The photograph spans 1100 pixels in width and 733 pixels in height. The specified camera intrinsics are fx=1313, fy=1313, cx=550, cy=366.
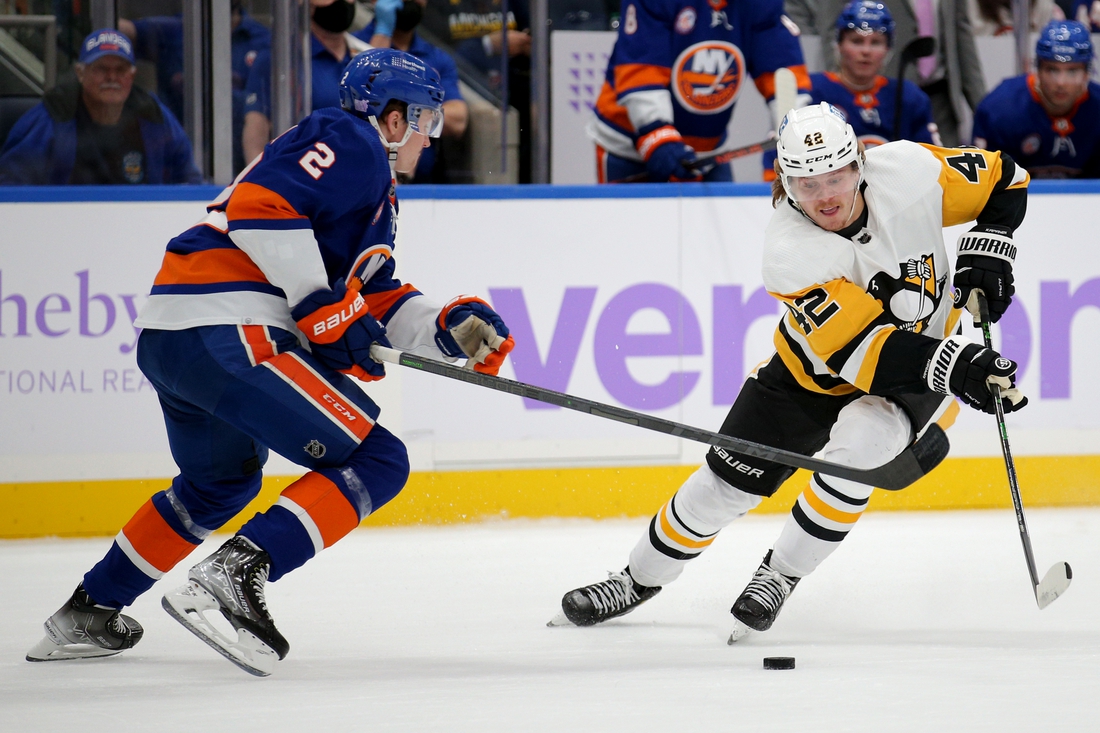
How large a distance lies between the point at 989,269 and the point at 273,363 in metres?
1.38

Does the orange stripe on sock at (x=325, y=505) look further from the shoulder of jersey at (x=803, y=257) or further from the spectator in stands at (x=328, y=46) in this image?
the spectator in stands at (x=328, y=46)

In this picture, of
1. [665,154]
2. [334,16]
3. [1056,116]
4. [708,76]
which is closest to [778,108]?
[708,76]

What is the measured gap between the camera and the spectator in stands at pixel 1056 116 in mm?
4371

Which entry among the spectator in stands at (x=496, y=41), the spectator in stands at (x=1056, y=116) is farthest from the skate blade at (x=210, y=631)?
the spectator in stands at (x=1056, y=116)

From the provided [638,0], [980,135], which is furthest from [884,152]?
[980,135]

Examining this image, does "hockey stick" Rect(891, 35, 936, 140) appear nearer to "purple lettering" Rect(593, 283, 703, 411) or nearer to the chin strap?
"purple lettering" Rect(593, 283, 703, 411)

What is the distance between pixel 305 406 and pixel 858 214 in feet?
3.55

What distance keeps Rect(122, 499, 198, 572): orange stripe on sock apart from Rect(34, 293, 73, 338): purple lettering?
130cm

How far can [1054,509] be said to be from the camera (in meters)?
3.96

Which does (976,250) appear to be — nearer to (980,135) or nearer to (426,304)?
(426,304)

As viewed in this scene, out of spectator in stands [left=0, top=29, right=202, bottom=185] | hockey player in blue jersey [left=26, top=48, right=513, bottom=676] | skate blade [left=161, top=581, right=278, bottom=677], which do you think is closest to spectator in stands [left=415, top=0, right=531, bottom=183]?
spectator in stands [left=0, top=29, right=202, bottom=185]

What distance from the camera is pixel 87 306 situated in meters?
3.58

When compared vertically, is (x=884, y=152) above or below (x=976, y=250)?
above

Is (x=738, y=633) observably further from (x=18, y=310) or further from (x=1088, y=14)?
(x=1088, y=14)
